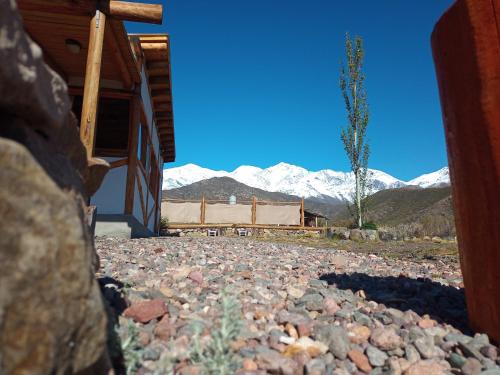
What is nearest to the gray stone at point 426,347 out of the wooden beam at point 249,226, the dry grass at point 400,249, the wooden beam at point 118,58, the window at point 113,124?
the dry grass at point 400,249

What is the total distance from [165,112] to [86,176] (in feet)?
30.8

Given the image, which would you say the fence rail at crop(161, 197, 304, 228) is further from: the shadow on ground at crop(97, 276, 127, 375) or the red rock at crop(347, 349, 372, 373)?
the red rock at crop(347, 349, 372, 373)

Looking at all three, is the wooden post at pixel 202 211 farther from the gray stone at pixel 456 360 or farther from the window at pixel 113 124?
the gray stone at pixel 456 360

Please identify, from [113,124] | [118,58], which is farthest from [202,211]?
[118,58]

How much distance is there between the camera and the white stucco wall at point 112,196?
7012mm

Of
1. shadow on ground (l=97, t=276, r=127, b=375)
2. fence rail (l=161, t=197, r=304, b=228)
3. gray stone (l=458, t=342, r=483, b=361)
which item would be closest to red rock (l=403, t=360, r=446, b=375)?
gray stone (l=458, t=342, r=483, b=361)

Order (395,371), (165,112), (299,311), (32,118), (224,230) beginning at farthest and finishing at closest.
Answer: (224,230) < (165,112) < (299,311) < (395,371) < (32,118)

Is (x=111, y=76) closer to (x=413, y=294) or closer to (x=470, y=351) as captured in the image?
(x=413, y=294)

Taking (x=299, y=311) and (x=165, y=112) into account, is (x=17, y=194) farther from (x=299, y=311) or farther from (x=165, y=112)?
(x=165, y=112)

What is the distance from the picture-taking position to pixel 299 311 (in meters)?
2.32

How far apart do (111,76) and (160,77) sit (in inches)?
79.7

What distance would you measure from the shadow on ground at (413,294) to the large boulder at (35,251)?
2130 millimetres

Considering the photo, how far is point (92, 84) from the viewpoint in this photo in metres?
4.46

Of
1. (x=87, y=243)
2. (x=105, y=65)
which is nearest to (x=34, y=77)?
(x=87, y=243)
